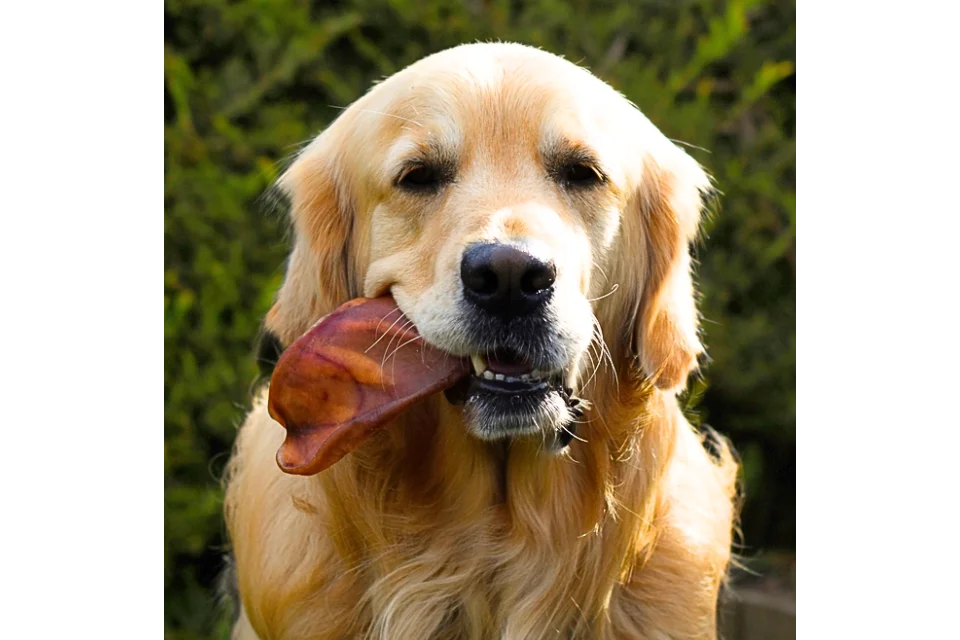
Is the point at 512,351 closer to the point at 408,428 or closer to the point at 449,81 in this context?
the point at 408,428

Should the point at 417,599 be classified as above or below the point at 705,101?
below

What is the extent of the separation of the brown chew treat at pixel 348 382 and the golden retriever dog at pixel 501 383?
0.07 meters

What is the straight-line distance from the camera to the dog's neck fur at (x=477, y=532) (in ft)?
10.2

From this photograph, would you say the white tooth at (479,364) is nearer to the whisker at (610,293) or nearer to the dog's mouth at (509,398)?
the dog's mouth at (509,398)

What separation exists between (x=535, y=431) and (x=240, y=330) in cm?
281

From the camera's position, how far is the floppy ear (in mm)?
3162

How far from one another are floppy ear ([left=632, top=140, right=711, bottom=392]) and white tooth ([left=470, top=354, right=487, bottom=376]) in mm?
564

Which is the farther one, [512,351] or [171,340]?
[171,340]

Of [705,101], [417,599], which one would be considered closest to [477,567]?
[417,599]

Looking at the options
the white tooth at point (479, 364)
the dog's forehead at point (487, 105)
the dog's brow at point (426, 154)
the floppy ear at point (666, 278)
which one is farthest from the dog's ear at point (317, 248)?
the floppy ear at point (666, 278)

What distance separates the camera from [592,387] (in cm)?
312

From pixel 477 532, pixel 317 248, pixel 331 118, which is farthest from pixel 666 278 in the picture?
pixel 331 118

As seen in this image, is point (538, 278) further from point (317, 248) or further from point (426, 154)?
point (317, 248)

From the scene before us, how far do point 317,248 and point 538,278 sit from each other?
869 mm
